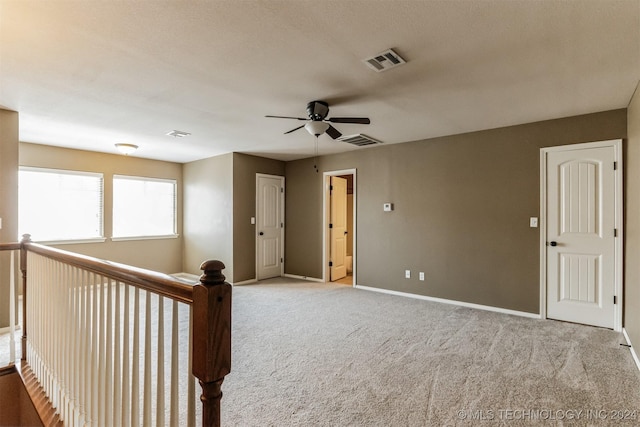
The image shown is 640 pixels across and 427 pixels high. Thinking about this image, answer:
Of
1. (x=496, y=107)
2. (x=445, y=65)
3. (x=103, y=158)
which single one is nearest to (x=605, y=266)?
(x=496, y=107)

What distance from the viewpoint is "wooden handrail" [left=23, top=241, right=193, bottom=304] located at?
103 cm

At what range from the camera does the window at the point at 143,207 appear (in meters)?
5.78

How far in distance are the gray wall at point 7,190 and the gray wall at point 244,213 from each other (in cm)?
285

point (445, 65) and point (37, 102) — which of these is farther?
point (37, 102)

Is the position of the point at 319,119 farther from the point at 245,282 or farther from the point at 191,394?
the point at 245,282

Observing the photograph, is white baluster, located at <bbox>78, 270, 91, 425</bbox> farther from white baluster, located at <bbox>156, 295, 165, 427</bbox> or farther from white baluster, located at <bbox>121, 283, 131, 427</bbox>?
white baluster, located at <bbox>156, 295, 165, 427</bbox>

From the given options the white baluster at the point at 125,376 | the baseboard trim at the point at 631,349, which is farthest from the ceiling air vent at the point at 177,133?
the baseboard trim at the point at 631,349

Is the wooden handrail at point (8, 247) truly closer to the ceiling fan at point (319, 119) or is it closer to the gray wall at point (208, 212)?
the ceiling fan at point (319, 119)

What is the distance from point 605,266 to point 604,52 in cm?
236

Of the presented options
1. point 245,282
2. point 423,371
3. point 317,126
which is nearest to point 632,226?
point 423,371

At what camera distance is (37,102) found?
3215 millimetres

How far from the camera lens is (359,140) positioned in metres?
4.80

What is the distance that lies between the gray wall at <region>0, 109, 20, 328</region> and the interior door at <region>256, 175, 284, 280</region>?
337 centimetres

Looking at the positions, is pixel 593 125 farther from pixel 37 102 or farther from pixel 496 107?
pixel 37 102
